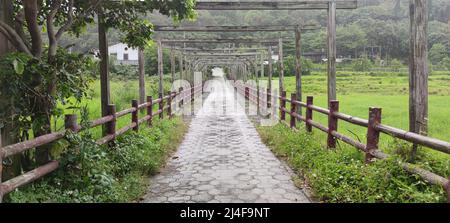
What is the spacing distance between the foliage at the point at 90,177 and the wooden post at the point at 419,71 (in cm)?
341

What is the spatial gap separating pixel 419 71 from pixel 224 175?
117 inches

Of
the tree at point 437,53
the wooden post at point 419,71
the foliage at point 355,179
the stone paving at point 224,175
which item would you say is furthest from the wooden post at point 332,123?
the tree at point 437,53

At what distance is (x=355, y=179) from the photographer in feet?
15.1

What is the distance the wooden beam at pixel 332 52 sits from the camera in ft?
28.3

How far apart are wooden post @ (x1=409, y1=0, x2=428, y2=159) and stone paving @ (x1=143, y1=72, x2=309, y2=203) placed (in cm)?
157

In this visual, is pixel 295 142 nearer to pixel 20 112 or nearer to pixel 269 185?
pixel 269 185

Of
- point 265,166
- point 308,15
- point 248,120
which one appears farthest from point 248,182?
point 308,15

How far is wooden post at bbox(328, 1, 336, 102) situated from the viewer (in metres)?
8.62

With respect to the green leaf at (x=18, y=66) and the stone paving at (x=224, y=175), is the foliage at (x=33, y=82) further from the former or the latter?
the stone paving at (x=224, y=175)

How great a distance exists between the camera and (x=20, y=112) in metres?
4.22

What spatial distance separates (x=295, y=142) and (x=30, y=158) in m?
4.70

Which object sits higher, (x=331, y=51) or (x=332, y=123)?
(x=331, y=51)

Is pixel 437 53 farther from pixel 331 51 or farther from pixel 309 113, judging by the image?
pixel 309 113

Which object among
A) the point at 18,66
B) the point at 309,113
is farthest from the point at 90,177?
the point at 309,113
